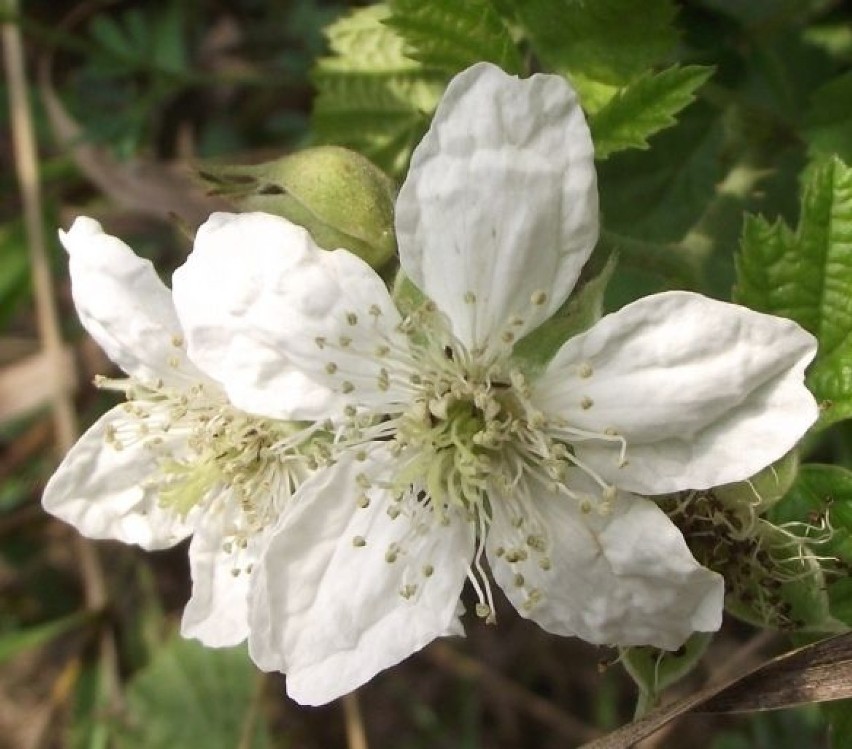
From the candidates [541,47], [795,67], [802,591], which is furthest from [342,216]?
[795,67]

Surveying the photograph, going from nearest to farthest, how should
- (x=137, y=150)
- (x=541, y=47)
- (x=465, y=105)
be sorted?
(x=465, y=105), (x=541, y=47), (x=137, y=150)

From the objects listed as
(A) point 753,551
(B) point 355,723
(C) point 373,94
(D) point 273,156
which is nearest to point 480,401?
(A) point 753,551

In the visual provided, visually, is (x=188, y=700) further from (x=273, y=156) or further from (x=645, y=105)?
(x=645, y=105)

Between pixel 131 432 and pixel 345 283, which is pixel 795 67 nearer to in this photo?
pixel 345 283

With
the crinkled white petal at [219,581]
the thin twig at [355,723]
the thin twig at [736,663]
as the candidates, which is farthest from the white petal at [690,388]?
the thin twig at [355,723]

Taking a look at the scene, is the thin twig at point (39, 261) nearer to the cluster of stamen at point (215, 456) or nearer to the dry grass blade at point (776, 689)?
the cluster of stamen at point (215, 456)

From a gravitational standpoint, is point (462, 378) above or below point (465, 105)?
below

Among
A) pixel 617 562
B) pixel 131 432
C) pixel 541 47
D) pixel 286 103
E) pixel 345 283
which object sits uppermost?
pixel 541 47

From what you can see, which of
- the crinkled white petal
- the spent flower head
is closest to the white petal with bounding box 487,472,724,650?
the spent flower head

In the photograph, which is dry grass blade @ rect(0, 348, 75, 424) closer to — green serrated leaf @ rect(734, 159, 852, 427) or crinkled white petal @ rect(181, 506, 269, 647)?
crinkled white petal @ rect(181, 506, 269, 647)
